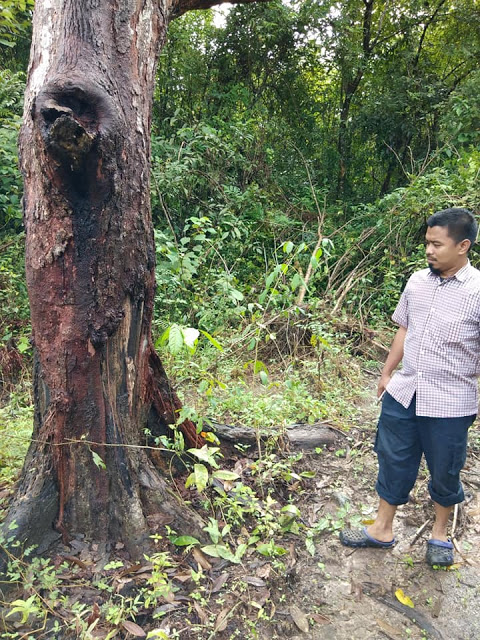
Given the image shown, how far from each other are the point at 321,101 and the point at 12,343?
762cm

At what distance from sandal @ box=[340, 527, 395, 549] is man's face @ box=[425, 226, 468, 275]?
152cm

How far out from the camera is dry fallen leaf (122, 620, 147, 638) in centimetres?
169

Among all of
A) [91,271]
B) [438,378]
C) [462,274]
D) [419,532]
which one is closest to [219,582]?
[419,532]

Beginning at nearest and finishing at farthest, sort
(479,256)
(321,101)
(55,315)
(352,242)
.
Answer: (55,315), (479,256), (352,242), (321,101)

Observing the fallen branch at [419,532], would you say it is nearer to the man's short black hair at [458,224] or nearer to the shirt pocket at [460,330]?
the shirt pocket at [460,330]

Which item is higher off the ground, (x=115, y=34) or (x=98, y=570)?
(x=115, y=34)

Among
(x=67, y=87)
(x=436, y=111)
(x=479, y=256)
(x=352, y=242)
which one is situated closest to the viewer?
(x=67, y=87)

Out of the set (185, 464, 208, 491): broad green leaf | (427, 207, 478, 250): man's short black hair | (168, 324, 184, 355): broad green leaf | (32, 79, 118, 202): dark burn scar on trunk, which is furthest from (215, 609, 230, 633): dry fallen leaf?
(427, 207, 478, 250): man's short black hair

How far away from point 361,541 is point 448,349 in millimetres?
1186

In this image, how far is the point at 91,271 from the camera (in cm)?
181

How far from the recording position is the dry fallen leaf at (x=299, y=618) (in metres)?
1.89

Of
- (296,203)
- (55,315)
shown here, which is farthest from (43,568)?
(296,203)

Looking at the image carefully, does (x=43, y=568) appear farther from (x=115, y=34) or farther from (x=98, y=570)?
(x=115, y=34)

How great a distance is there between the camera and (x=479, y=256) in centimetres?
562
